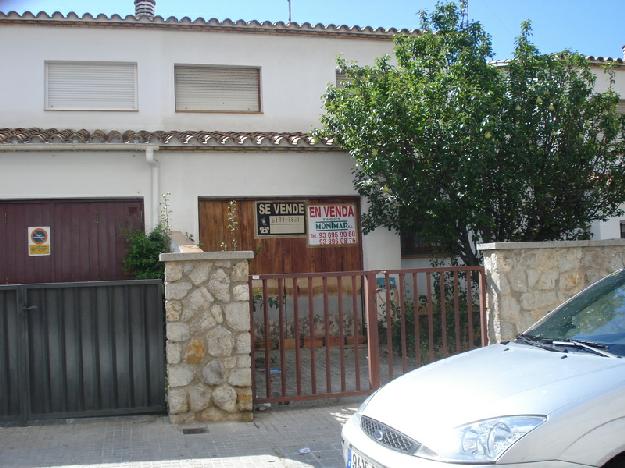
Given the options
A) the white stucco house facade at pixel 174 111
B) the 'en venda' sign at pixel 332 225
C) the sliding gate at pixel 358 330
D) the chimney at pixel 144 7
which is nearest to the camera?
the sliding gate at pixel 358 330

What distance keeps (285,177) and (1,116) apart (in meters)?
4.97

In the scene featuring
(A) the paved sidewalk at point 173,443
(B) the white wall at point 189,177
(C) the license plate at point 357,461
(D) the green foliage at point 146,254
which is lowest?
(A) the paved sidewalk at point 173,443

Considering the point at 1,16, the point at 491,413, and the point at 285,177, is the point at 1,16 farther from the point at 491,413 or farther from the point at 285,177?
the point at 491,413

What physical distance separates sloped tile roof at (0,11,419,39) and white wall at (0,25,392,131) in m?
0.12

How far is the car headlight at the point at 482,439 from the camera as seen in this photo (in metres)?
3.22

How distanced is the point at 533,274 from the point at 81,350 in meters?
4.84

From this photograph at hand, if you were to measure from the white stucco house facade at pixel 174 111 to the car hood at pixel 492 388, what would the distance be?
6.46 m

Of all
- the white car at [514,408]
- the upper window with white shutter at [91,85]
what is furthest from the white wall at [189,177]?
the white car at [514,408]

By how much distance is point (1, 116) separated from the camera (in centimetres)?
1115

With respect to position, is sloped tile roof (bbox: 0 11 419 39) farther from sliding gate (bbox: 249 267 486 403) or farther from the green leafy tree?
sliding gate (bbox: 249 267 486 403)

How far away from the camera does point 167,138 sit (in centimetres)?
1016

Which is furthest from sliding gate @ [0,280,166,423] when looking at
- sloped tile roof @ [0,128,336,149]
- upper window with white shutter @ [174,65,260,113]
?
upper window with white shutter @ [174,65,260,113]

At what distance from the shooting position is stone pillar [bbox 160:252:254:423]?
6508 millimetres

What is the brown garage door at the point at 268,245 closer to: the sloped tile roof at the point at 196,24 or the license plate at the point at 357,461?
the sloped tile roof at the point at 196,24
